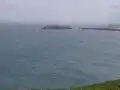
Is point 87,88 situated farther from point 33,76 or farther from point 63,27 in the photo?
point 63,27

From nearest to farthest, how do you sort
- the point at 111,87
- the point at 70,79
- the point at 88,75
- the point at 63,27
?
the point at 111,87, the point at 70,79, the point at 88,75, the point at 63,27

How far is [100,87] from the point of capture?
642 inches

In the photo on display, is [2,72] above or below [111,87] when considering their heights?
above

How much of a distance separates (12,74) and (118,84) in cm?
2384

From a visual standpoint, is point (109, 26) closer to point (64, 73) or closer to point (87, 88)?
point (64, 73)

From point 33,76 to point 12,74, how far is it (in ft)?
11.0

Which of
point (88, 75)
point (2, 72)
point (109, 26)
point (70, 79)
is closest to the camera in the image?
point (70, 79)

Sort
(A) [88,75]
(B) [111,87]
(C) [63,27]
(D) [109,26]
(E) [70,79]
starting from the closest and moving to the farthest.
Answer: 1. (B) [111,87]
2. (E) [70,79]
3. (A) [88,75]
4. (D) [109,26]
5. (C) [63,27]

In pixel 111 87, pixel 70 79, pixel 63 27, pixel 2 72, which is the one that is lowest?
pixel 111 87

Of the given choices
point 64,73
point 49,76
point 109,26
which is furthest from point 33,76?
point 109,26

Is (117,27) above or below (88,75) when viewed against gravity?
above

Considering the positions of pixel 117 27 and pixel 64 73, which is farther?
pixel 117 27

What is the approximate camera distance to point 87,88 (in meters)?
16.5

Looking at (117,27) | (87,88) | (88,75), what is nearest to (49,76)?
(88,75)
